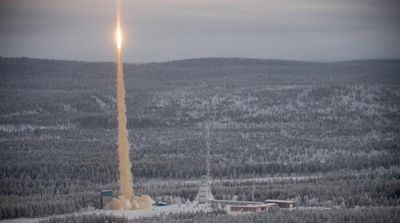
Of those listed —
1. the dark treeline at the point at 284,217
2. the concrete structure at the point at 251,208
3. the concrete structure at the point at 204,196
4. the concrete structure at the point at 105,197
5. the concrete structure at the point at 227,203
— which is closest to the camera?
the dark treeline at the point at 284,217

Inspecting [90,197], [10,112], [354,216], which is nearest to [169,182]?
[90,197]

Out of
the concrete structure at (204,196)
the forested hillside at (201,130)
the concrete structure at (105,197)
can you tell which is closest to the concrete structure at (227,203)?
the concrete structure at (204,196)

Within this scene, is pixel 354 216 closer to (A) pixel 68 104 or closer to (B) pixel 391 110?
(B) pixel 391 110

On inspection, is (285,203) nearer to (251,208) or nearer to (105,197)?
(251,208)

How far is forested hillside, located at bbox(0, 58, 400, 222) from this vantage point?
7038 cm

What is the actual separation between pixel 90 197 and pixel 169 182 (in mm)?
13737

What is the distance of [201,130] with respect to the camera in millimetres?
111875

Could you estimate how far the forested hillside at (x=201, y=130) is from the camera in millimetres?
70375

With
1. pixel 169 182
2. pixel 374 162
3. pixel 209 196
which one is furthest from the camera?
pixel 374 162

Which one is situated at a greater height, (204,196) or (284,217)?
(284,217)

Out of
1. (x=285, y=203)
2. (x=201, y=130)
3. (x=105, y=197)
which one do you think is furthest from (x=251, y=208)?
(x=201, y=130)

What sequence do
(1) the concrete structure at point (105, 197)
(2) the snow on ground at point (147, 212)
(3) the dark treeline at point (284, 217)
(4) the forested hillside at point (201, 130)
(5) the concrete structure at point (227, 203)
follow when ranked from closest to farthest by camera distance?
(3) the dark treeline at point (284, 217)
(2) the snow on ground at point (147, 212)
(5) the concrete structure at point (227, 203)
(1) the concrete structure at point (105, 197)
(4) the forested hillside at point (201, 130)

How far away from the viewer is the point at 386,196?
2544 inches

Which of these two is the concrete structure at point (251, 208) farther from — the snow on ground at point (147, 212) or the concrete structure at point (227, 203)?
the snow on ground at point (147, 212)
